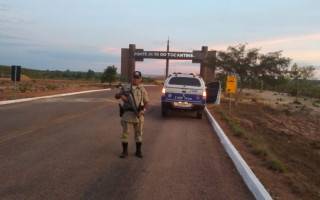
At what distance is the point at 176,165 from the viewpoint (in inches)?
255

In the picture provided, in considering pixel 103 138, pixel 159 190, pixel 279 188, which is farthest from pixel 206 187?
pixel 103 138

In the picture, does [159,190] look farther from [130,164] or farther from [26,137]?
[26,137]

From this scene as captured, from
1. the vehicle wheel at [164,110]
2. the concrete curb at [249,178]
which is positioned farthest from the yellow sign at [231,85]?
the concrete curb at [249,178]

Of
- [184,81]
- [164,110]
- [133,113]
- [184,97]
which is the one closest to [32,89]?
[164,110]

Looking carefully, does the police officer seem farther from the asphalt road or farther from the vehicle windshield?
the vehicle windshield

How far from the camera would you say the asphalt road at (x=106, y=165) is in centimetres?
482

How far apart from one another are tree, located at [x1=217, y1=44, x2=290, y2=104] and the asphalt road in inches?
685

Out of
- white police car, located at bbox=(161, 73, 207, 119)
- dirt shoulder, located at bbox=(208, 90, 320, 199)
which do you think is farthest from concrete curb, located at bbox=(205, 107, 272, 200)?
white police car, located at bbox=(161, 73, 207, 119)

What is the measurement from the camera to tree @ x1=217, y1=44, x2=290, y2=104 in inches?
1006

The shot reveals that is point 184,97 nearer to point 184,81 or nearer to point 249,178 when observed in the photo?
point 184,81

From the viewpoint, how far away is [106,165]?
6145 mm

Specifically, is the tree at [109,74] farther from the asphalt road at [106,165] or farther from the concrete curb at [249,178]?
the concrete curb at [249,178]

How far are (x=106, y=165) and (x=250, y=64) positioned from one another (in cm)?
2256

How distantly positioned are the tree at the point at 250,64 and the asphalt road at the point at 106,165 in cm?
1741
